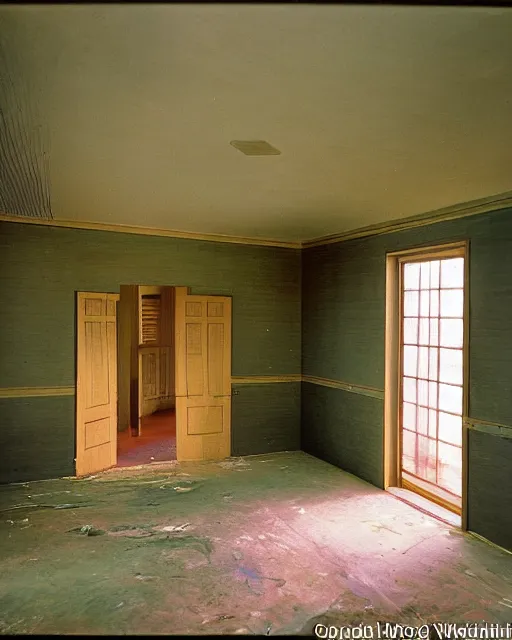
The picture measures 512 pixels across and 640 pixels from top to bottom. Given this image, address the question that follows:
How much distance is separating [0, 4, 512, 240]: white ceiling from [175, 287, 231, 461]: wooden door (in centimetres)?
220

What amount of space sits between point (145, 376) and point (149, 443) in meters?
1.96

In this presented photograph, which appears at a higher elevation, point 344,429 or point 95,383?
point 95,383

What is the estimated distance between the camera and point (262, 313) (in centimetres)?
625

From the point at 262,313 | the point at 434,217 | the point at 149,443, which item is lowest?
the point at 149,443

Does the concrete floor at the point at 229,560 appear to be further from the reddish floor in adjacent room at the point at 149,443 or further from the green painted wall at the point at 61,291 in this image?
the reddish floor in adjacent room at the point at 149,443

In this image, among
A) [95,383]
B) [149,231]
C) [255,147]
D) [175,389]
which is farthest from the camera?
[175,389]

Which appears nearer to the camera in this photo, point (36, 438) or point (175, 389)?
point (36, 438)

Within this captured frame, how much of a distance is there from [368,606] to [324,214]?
3268 millimetres

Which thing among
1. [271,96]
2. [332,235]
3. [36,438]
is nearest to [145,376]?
[36,438]

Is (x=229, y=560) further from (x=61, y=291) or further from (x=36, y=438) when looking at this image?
(x=61, y=291)

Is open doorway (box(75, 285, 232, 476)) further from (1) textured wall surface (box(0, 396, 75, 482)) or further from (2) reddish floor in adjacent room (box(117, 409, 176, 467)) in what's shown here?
→ (1) textured wall surface (box(0, 396, 75, 482))

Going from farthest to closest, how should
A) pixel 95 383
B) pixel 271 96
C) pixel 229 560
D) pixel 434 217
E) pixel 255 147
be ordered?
pixel 95 383 → pixel 434 217 → pixel 229 560 → pixel 255 147 → pixel 271 96

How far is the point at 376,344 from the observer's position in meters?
5.11

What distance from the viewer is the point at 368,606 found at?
2939 mm
